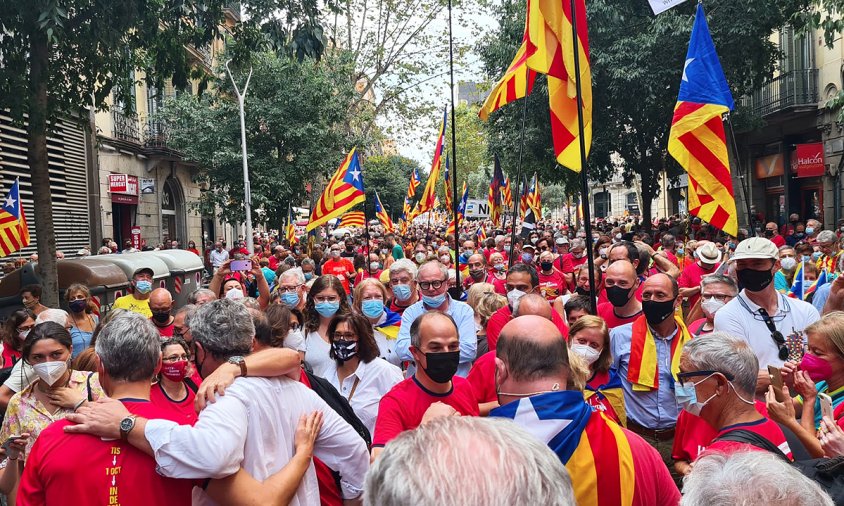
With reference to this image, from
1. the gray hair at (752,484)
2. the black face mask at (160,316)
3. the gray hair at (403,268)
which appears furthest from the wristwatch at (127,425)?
the gray hair at (403,268)

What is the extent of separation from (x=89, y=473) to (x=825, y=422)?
8.75 ft

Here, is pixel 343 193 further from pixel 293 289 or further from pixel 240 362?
pixel 240 362

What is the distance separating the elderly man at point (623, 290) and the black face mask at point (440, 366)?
90.4 inches

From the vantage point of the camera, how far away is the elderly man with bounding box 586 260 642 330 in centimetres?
554

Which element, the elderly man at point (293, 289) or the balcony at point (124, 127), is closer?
the elderly man at point (293, 289)

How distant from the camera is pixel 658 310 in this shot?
16.0ft

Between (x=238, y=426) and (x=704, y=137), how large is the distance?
5841 mm

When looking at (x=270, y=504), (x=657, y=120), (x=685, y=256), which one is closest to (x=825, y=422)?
(x=270, y=504)

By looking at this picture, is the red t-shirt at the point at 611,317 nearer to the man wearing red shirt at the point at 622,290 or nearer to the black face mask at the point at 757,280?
the man wearing red shirt at the point at 622,290

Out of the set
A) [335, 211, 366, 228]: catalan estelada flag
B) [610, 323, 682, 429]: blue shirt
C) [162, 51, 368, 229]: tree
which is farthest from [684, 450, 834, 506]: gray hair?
[162, 51, 368, 229]: tree

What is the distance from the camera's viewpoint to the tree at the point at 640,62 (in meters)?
19.2

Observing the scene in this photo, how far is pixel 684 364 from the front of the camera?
326 cm

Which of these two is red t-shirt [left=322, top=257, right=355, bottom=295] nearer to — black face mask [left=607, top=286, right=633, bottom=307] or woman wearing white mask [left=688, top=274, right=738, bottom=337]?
black face mask [left=607, top=286, right=633, bottom=307]

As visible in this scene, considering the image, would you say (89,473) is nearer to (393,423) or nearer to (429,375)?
(393,423)
